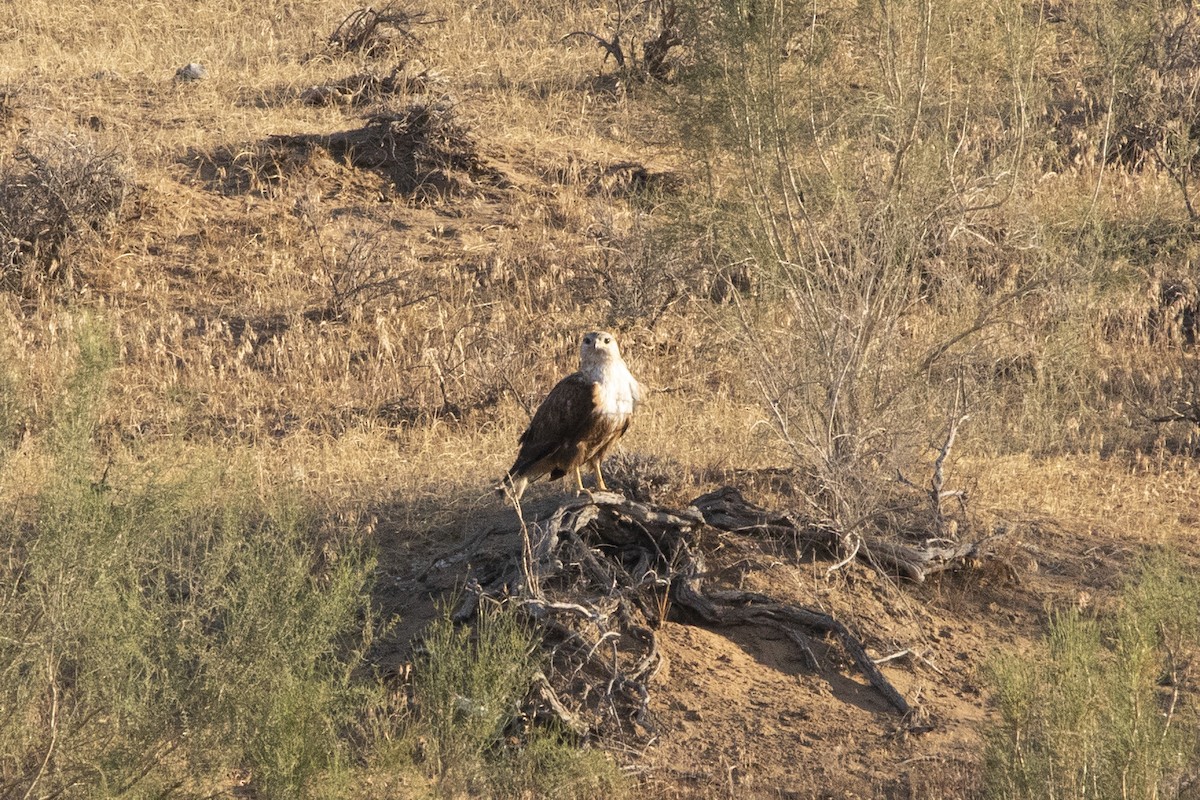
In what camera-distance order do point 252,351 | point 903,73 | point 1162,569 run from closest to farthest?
point 1162,569
point 903,73
point 252,351

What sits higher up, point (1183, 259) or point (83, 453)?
point (83, 453)

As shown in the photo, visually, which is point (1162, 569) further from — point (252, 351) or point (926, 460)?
point (252, 351)

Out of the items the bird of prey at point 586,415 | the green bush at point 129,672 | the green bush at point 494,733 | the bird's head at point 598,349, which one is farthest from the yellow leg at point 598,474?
the green bush at point 129,672

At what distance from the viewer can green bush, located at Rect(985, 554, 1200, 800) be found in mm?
4152

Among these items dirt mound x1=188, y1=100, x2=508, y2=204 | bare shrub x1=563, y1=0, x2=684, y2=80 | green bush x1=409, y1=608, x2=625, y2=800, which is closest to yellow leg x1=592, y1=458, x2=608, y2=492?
green bush x1=409, y1=608, x2=625, y2=800

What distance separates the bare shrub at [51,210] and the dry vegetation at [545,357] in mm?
31

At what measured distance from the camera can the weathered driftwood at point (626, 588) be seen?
580 cm

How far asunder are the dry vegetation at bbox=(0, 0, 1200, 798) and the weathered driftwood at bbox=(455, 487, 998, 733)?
13 centimetres

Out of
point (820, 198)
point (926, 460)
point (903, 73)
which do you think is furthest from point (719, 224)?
point (926, 460)

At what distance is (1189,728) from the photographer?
4.94 m

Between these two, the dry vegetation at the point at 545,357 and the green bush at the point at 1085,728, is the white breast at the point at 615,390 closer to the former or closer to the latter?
the dry vegetation at the point at 545,357

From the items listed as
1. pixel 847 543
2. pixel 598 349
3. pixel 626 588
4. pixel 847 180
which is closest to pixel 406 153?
pixel 847 180

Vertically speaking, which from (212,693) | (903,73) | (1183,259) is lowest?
(1183,259)

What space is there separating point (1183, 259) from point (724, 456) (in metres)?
6.62
